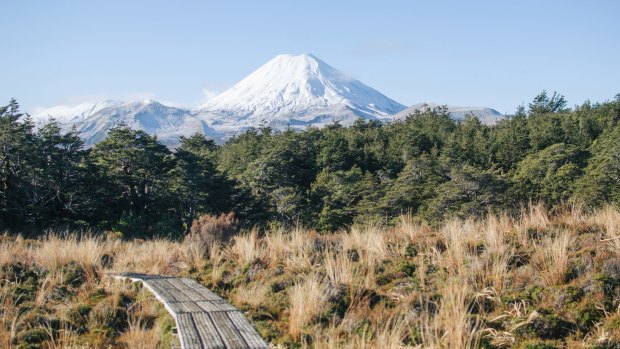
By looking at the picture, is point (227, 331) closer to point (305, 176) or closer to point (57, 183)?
point (57, 183)

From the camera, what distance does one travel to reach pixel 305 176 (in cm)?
5466

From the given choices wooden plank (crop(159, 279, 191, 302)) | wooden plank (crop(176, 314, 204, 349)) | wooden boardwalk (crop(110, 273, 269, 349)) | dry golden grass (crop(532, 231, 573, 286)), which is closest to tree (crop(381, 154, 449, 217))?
dry golden grass (crop(532, 231, 573, 286))

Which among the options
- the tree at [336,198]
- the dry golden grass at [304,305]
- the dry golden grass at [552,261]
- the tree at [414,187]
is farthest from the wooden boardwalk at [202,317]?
the tree at [414,187]

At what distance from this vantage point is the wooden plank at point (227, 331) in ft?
13.8

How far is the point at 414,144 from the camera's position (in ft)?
187

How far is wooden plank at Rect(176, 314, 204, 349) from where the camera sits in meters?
4.10

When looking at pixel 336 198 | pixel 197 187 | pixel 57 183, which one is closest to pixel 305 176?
pixel 336 198

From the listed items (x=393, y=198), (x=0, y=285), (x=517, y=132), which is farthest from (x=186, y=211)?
(x=517, y=132)

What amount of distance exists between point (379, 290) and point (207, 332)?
86.7 inches

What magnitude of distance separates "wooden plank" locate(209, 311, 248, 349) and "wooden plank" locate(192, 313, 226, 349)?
45mm

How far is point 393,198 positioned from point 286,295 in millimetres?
34828

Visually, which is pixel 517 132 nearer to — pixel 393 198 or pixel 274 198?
pixel 393 198

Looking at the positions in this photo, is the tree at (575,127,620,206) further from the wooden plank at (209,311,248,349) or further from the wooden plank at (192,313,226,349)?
the wooden plank at (192,313,226,349)

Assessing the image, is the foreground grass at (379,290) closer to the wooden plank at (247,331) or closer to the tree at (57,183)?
the wooden plank at (247,331)
